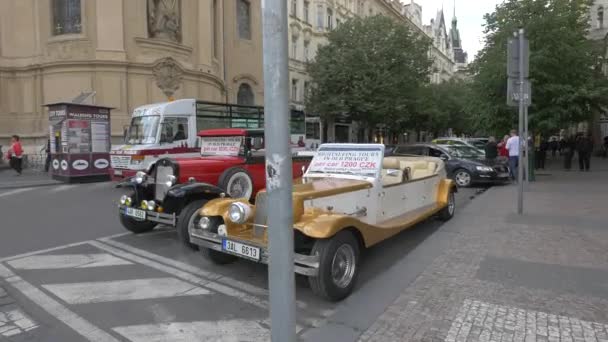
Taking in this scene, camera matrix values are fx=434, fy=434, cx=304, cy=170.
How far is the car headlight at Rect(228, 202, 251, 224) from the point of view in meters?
4.64

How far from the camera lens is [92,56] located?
22406mm

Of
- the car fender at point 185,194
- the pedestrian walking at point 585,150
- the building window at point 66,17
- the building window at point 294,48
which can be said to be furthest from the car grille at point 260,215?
the building window at point 294,48

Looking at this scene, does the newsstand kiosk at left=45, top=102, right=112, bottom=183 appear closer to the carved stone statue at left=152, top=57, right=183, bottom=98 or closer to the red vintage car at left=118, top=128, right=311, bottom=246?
the carved stone statue at left=152, top=57, right=183, bottom=98

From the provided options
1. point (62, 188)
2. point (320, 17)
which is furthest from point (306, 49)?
point (62, 188)

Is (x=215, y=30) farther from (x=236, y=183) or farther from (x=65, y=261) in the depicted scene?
(x=65, y=261)

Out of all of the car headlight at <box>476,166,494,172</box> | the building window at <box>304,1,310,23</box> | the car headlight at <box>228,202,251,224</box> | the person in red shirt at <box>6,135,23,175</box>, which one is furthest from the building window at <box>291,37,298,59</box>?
the car headlight at <box>228,202,251,224</box>

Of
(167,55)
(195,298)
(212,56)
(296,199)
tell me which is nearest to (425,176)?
(296,199)

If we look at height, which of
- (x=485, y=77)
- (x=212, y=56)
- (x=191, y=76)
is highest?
(x=212, y=56)

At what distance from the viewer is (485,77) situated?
15.4 m

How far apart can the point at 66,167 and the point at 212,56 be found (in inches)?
558

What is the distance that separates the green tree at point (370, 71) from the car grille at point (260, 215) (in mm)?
25542

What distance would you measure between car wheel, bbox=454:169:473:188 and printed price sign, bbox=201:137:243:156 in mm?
7601

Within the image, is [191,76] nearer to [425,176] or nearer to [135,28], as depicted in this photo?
[135,28]

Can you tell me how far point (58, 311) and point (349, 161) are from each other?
378 cm
